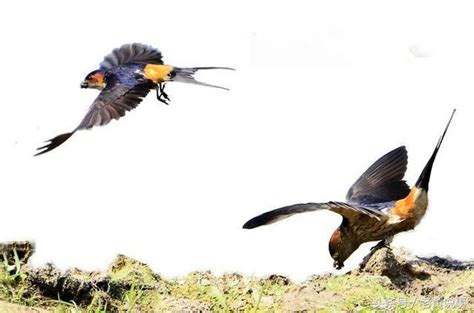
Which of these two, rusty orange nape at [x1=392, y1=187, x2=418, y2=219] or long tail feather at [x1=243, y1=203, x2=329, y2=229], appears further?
rusty orange nape at [x1=392, y1=187, x2=418, y2=219]

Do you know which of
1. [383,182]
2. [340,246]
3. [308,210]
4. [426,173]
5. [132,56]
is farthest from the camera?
[132,56]

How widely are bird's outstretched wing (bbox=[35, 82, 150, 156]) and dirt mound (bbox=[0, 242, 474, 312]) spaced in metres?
0.84

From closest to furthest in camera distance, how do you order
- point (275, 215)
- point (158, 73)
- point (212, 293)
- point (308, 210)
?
1. point (275, 215)
2. point (308, 210)
3. point (212, 293)
4. point (158, 73)

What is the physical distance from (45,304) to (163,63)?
231 centimetres

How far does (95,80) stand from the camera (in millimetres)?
6344

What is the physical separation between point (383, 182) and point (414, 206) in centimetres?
49

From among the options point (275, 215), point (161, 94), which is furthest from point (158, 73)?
point (275, 215)

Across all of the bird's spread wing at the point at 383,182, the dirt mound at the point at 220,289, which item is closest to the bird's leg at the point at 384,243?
the dirt mound at the point at 220,289

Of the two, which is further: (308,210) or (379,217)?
(379,217)

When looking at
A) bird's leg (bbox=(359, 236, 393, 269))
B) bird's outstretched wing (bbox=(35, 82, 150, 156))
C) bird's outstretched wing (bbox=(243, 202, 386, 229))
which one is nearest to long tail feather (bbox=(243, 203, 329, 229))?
bird's outstretched wing (bbox=(243, 202, 386, 229))

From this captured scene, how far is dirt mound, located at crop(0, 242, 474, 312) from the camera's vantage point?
488 centimetres

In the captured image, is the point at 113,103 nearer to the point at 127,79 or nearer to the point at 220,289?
the point at 127,79

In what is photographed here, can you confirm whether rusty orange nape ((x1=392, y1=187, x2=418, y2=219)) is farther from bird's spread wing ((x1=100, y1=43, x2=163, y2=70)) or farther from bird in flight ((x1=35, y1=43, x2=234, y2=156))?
bird's spread wing ((x1=100, y1=43, x2=163, y2=70))

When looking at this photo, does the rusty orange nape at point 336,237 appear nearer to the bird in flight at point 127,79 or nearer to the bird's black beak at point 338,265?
the bird's black beak at point 338,265
